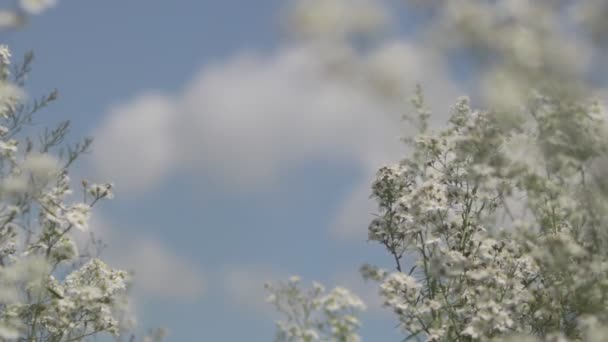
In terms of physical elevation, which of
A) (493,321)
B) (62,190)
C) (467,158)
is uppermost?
(467,158)

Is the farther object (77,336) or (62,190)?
(77,336)

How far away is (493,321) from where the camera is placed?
750 centimetres

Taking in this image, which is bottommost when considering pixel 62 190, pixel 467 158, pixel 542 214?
pixel 62 190

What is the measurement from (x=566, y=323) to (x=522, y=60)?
314 cm

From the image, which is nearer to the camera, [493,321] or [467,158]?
[493,321]

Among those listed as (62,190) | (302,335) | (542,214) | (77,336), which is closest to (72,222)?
(62,190)

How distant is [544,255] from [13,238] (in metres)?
4.51

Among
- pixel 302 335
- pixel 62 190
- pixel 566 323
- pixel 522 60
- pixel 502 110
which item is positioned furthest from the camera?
pixel 302 335

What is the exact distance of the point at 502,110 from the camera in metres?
6.71

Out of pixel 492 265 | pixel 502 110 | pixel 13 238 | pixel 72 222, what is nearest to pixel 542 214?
pixel 492 265

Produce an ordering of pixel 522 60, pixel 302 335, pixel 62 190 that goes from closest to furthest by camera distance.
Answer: pixel 522 60
pixel 62 190
pixel 302 335

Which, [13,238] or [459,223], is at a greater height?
Answer: [459,223]

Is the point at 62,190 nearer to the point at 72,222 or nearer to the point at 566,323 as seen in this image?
the point at 72,222

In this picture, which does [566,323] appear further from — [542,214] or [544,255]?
[544,255]
